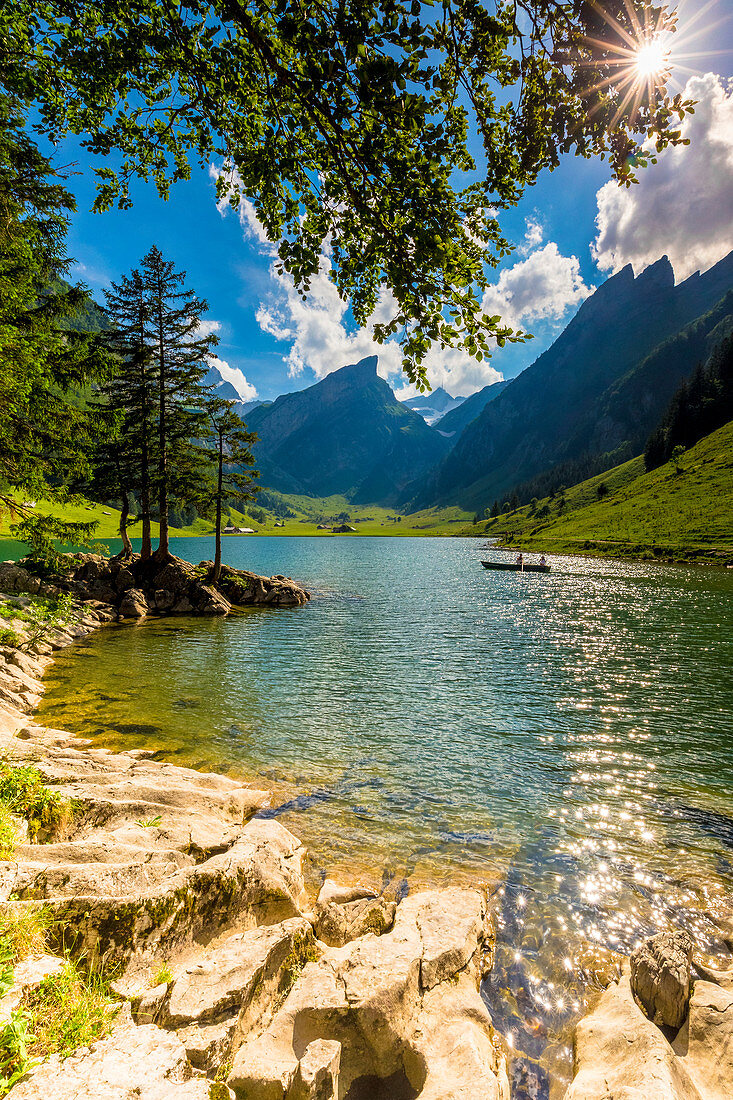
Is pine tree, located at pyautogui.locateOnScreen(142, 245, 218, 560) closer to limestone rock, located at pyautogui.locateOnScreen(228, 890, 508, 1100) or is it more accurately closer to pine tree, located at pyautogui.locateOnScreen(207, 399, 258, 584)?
pine tree, located at pyautogui.locateOnScreen(207, 399, 258, 584)

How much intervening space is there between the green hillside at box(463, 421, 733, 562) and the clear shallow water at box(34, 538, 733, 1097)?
63.6 meters

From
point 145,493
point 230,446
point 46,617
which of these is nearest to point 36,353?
point 46,617

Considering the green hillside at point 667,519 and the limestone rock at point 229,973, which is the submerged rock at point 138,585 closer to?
the limestone rock at point 229,973

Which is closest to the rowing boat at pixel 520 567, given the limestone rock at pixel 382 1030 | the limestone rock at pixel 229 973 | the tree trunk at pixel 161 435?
the tree trunk at pixel 161 435

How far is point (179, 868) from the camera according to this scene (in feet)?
22.3

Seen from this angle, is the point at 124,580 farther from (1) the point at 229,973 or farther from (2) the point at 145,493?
(1) the point at 229,973

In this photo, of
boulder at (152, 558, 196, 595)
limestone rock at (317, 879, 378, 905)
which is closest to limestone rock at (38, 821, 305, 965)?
limestone rock at (317, 879, 378, 905)

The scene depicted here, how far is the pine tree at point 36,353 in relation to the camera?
14977 millimetres

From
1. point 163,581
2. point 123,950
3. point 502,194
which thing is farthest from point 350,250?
point 163,581

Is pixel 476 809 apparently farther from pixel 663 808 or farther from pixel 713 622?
pixel 713 622

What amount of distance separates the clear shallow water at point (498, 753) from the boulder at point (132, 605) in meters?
2.82

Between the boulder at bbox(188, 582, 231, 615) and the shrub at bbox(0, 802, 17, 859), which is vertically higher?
the shrub at bbox(0, 802, 17, 859)

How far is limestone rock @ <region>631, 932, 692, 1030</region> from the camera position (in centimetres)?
573

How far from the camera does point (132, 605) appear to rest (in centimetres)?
3544
